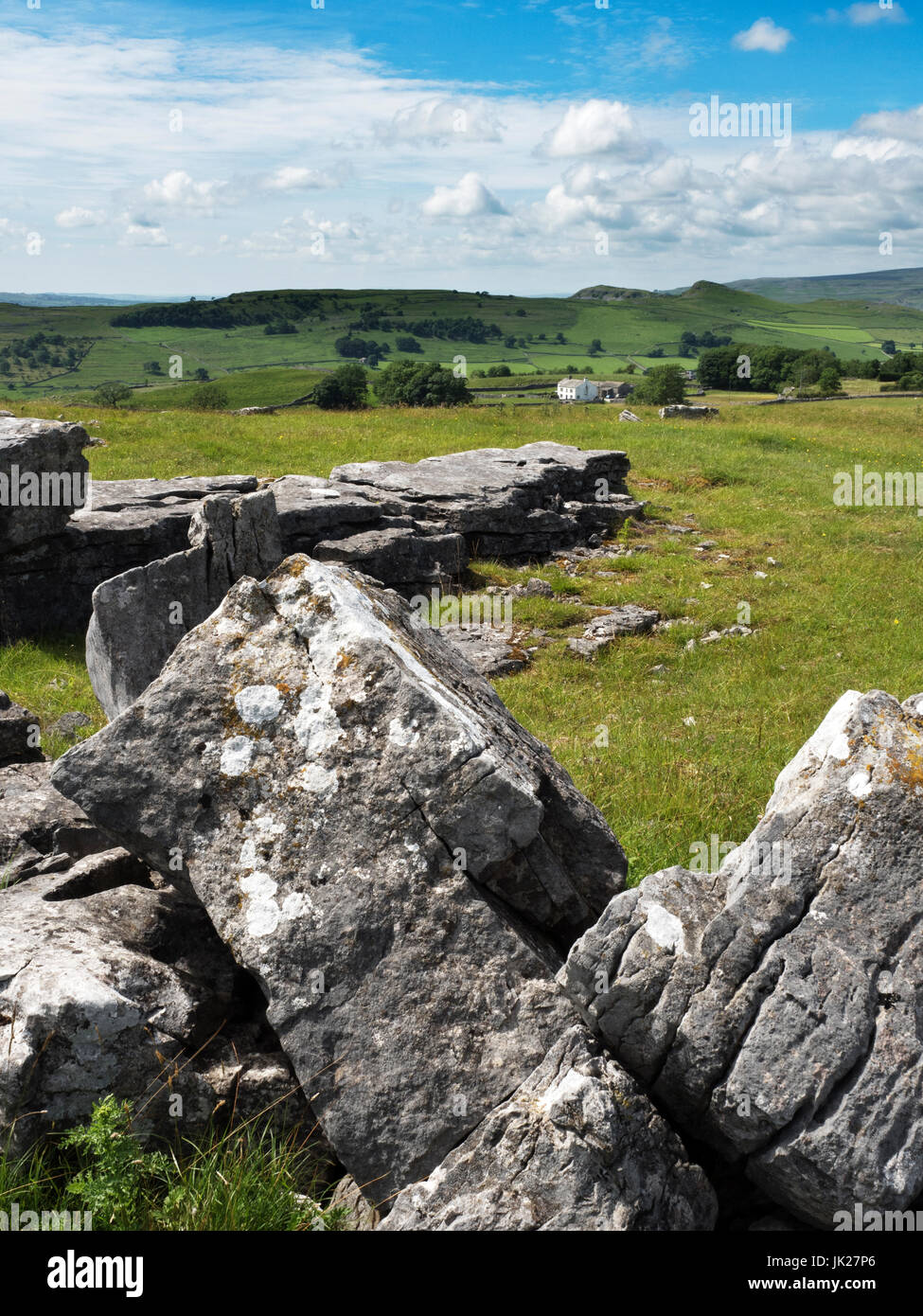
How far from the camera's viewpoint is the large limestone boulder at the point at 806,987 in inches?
185

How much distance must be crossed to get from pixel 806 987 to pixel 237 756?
3473 mm

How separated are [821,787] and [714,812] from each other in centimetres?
493

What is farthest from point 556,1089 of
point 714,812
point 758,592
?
point 758,592

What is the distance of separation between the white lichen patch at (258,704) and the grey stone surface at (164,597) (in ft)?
17.7

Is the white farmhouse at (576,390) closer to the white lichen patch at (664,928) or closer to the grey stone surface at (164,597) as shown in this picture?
the grey stone surface at (164,597)

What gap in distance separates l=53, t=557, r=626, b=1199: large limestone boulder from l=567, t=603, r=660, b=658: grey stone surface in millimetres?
10610

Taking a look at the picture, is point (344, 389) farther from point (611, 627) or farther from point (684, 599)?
point (611, 627)

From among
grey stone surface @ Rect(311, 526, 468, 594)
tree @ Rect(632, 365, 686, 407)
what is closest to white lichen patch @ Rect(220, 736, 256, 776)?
grey stone surface @ Rect(311, 526, 468, 594)

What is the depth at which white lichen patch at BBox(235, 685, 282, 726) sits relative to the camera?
19.2 ft

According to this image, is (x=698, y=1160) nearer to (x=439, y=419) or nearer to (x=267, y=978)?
(x=267, y=978)

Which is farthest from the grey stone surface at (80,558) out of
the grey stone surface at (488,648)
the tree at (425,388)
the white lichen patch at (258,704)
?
the tree at (425,388)

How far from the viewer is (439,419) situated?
38.3m

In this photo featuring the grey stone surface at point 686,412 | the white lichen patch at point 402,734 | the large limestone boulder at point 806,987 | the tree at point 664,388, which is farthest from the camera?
the tree at point 664,388

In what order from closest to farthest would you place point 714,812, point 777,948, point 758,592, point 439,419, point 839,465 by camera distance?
point 777,948 < point 714,812 < point 758,592 < point 839,465 < point 439,419
